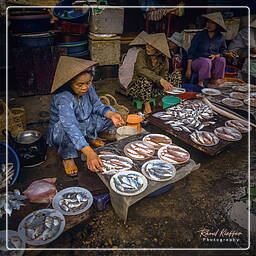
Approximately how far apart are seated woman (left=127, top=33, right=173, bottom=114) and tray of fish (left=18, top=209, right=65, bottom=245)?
2.98 metres

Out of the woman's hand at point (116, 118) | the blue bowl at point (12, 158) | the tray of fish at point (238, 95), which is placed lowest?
the blue bowl at point (12, 158)

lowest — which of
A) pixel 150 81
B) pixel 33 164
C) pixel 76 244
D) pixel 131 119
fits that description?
pixel 76 244

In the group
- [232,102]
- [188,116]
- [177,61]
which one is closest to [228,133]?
[188,116]

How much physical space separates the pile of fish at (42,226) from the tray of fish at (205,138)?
199 cm

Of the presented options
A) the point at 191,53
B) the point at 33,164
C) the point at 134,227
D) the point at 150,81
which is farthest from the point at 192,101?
the point at 33,164

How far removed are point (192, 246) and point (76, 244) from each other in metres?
1.15

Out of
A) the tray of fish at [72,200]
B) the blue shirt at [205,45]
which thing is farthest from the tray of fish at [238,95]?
the tray of fish at [72,200]

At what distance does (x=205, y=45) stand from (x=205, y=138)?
10.9 ft

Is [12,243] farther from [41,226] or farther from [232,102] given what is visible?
[232,102]

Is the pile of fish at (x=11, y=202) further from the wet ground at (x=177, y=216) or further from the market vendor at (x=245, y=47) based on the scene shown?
the market vendor at (x=245, y=47)

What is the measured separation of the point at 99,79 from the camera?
6832mm

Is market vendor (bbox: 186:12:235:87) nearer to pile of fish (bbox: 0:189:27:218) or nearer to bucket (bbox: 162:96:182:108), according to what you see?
Answer: bucket (bbox: 162:96:182:108)

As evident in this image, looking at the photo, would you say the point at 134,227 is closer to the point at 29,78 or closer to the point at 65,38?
the point at 29,78

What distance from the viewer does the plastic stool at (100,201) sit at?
2.63m
